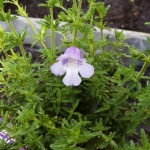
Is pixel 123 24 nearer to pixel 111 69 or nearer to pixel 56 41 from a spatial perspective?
pixel 56 41

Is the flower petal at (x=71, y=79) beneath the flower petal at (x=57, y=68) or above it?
beneath

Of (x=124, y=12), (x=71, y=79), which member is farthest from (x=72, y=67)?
(x=124, y=12)

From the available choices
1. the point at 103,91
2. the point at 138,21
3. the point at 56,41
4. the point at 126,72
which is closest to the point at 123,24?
the point at 138,21

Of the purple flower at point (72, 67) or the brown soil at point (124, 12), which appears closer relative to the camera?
the purple flower at point (72, 67)

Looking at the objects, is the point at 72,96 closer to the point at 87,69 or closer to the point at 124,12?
the point at 87,69

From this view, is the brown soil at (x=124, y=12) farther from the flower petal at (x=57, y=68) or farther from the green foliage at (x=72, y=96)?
the flower petal at (x=57, y=68)

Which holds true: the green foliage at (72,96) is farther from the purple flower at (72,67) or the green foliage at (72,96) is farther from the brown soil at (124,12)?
the brown soil at (124,12)

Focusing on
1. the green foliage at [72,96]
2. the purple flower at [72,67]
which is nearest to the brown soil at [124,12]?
the green foliage at [72,96]
